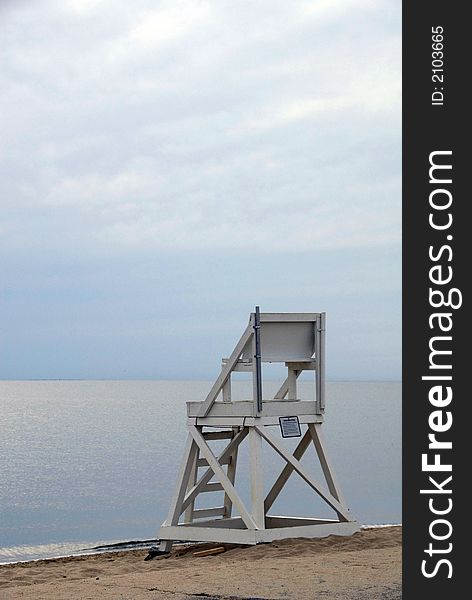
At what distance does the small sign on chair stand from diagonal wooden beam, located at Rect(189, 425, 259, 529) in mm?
804

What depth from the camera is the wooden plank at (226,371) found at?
11555 millimetres

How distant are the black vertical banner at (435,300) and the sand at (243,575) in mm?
1666

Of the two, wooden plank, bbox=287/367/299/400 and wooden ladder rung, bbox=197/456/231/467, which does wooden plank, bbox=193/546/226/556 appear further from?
wooden plank, bbox=287/367/299/400

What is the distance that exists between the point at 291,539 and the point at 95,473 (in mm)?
24460

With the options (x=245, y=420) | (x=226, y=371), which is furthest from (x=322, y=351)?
(x=245, y=420)

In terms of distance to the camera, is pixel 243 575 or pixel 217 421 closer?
pixel 243 575

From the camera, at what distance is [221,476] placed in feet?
38.6

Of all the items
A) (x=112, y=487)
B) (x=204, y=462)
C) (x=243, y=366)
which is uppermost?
(x=243, y=366)

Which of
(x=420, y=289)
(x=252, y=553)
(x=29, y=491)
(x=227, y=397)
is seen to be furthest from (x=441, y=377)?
(x=29, y=491)

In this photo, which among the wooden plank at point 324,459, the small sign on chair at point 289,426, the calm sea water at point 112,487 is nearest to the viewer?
the small sign on chair at point 289,426

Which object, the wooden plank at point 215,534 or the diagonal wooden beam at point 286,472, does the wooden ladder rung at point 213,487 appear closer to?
the wooden plank at point 215,534

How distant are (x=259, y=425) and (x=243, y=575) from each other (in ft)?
8.55

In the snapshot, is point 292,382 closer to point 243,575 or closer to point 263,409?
point 263,409

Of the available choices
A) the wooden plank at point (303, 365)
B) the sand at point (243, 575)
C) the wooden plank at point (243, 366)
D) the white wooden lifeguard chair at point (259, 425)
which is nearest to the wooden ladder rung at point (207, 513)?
the white wooden lifeguard chair at point (259, 425)
